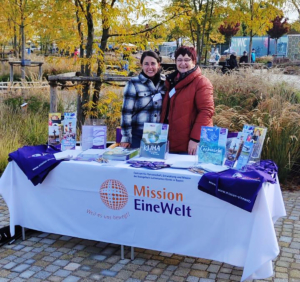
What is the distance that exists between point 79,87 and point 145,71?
9.54 feet

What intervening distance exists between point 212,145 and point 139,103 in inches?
43.7

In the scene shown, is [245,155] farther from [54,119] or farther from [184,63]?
[54,119]

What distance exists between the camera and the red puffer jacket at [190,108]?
13.9 feet

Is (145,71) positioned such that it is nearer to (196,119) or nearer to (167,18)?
(196,119)

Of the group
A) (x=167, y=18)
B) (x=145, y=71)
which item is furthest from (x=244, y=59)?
(x=145, y=71)

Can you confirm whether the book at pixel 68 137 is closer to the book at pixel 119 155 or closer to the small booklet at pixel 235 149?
the book at pixel 119 155

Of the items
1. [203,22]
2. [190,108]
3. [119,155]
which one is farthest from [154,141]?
[203,22]

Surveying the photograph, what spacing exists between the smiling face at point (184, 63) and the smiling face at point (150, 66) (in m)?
0.26

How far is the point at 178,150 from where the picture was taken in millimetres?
4484

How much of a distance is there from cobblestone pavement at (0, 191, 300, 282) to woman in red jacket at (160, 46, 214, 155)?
1.12 metres

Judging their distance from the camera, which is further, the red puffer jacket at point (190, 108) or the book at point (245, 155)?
the red puffer jacket at point (190, 108)

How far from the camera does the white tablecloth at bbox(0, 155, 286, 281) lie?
3.36 m

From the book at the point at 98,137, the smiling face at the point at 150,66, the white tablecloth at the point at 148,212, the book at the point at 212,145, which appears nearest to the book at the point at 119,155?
the white tablecloth at the point at 148,212

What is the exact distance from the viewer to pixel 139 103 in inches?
178
